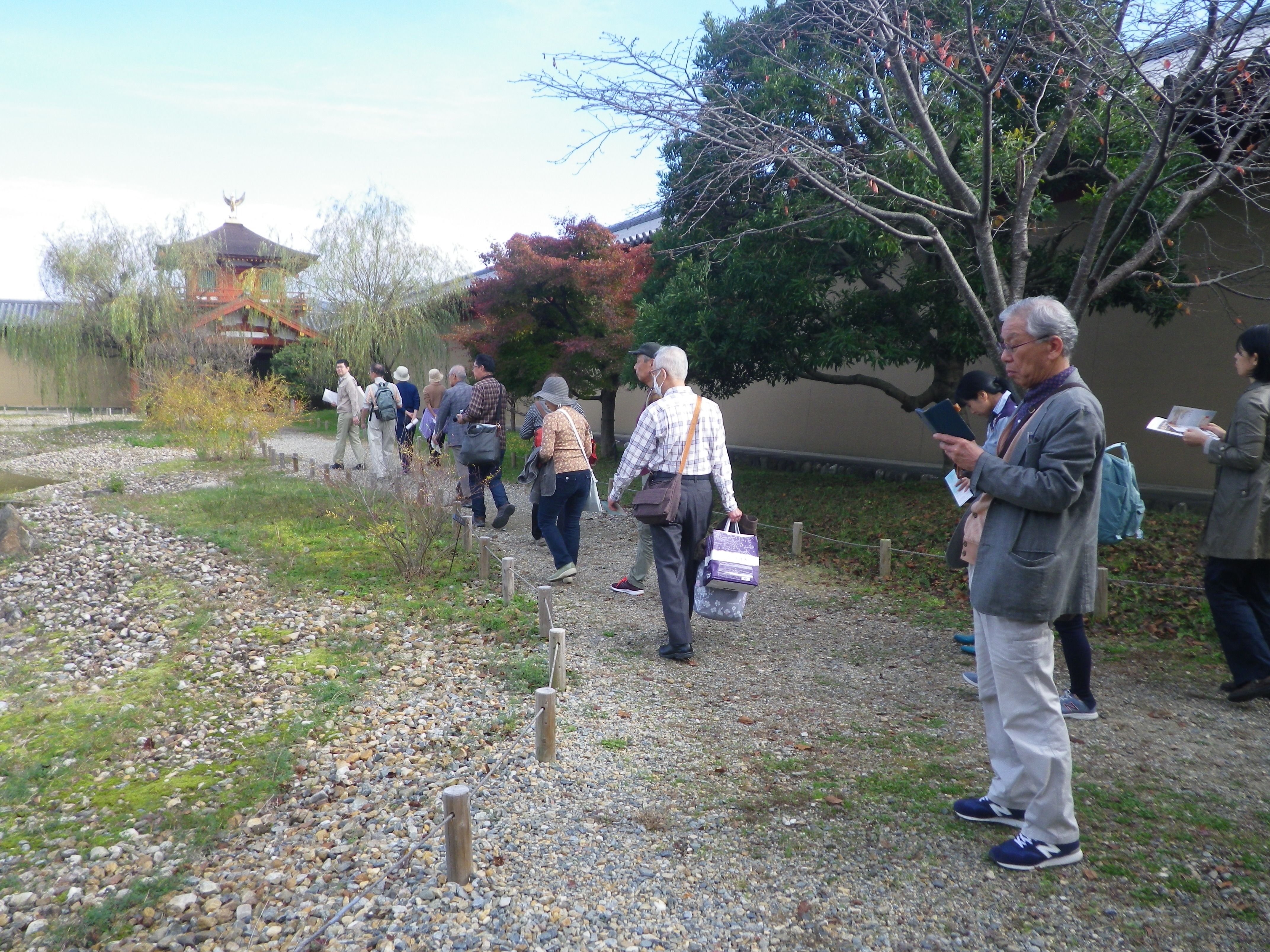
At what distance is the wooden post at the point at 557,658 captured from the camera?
13.9 feet

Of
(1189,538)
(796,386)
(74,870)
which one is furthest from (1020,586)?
(796,386)

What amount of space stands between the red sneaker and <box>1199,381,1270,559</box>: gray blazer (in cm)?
378

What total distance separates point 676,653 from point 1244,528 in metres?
2.97

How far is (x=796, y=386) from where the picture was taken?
14.4m

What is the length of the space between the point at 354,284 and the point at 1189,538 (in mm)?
20048

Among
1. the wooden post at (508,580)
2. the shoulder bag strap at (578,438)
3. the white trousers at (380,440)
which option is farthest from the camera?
the white trousers at (380,440)

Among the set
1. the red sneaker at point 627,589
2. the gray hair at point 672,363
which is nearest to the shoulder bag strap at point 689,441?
the gray hair at point 672,363

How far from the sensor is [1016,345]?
9.20 feet

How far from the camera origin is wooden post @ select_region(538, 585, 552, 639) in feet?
16.7

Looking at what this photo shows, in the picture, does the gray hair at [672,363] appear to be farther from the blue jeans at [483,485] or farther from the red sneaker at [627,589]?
the blue jeans at [483,485]

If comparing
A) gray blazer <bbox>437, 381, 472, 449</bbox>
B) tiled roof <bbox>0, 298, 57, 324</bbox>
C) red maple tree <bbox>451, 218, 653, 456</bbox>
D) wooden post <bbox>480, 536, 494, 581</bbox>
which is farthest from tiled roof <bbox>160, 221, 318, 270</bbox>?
wooden post <bbox>480, 536, 494, 581</bbox>

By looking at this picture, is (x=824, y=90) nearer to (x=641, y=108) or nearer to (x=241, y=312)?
(x=641, y=108)

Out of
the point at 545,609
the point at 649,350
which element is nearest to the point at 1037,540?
the point at 545,609

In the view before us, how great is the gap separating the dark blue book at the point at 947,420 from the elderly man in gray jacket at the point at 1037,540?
37 centimetres
